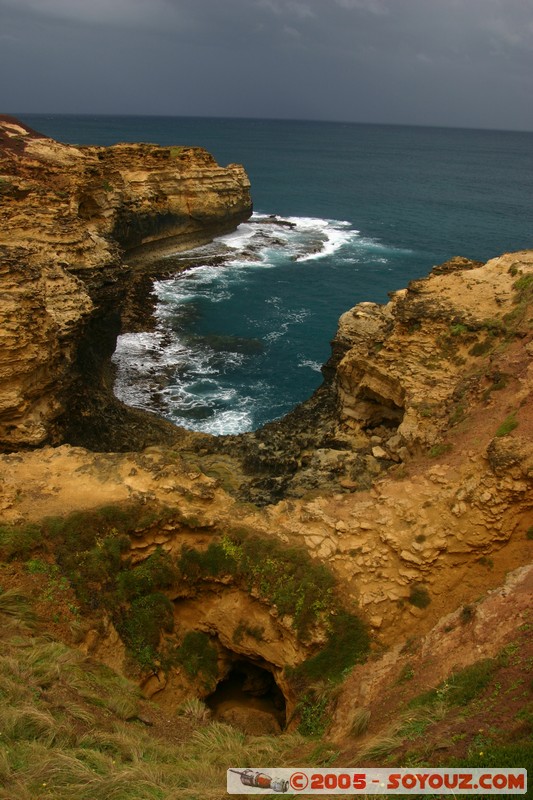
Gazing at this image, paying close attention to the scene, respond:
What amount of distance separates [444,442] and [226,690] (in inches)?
522

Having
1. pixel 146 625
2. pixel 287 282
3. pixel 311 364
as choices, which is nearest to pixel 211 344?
pixel 311 364

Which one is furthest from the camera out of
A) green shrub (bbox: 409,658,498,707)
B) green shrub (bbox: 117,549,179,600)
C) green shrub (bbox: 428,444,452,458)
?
green shrub (bbox: 428,444,452,458)

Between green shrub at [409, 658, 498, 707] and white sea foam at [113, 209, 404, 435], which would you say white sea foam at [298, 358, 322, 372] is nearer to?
white sea foam at [113, 209, 404, 435]

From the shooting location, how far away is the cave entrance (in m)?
20.3

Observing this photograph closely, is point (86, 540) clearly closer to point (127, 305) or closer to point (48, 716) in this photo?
point (48, 716)

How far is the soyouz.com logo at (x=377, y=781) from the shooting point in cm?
956

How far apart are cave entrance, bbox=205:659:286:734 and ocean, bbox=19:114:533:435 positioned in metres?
20.7

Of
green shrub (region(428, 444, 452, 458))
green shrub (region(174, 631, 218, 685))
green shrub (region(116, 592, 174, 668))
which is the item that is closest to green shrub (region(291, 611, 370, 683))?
green shrub (region(174, 631, 218, 685))

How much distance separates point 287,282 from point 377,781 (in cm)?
6379

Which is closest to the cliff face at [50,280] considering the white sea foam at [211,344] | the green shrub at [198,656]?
the white sea foam at [211,344]

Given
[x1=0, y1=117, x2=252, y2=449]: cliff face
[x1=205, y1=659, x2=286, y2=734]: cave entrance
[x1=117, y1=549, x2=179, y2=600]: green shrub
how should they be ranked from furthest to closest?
[x1=0, y1=117, x2=252, y2=449]: cliff face
[x1=205, y1=659, x2=286, y2=734]: cave entrance
[x1=117, y1=549, x2=179, y2=600]: green shrub

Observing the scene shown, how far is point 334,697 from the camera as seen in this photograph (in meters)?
17.2

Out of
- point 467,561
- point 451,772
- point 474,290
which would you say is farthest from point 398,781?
point 474,290

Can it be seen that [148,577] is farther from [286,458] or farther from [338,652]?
[286,458]
